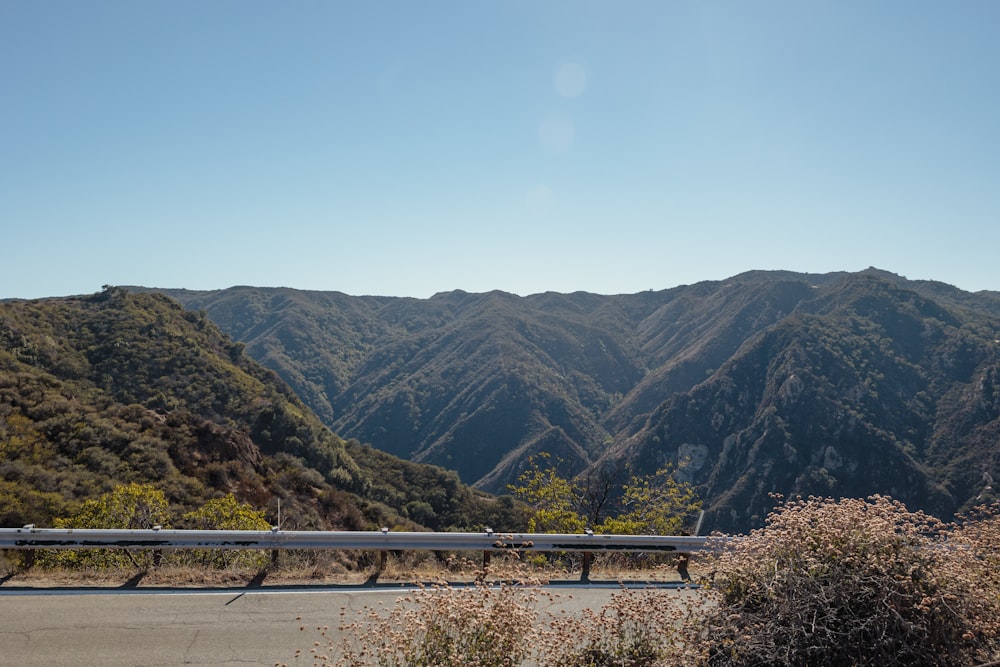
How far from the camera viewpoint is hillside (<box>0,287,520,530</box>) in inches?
721

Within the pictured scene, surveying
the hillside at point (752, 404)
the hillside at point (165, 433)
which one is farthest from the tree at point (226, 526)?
the hillside at point (752, 404)

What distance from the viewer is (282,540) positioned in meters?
7.51

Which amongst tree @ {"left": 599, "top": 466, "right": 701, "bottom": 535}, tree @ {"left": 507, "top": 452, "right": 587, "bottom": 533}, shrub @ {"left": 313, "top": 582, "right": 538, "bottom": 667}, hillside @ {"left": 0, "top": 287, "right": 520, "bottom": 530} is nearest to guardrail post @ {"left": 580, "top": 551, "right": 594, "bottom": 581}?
shrub @ {"left": 313, "top": 582, "right": 538, "bottom": 667}

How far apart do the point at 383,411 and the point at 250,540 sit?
526 feet

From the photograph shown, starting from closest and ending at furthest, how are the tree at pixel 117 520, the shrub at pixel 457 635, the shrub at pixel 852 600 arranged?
the shrub at pixel 457 635, the shrub at pixel 852 600, the tree at pixel 117 520

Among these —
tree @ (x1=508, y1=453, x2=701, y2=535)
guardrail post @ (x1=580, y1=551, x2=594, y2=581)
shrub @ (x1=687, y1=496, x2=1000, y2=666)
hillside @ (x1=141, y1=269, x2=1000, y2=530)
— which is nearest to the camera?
shrub @ (x1=687, y1=496, x2=1000, y2=666)

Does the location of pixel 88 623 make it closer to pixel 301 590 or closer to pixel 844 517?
pixel 301 590

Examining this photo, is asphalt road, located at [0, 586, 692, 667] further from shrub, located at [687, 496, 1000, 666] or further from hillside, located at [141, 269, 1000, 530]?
hillside, located at [141, 269, 1000, 530]

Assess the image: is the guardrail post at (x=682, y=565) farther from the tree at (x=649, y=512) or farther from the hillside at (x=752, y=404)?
the hillside at (x=752, y=404)

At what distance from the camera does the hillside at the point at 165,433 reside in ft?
60.1

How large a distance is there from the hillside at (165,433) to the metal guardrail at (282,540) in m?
5.98

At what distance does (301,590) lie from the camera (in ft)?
23.1

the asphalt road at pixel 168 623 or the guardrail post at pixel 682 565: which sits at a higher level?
the asphalt road at pixel 168 623

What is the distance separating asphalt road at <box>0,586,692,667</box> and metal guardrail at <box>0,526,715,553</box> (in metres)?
0.54
